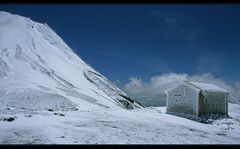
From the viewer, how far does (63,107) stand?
2819 cm

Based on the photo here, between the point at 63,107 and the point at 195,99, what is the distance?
16.2 meters

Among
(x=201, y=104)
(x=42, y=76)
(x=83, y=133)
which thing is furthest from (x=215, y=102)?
(x=83, y=133)

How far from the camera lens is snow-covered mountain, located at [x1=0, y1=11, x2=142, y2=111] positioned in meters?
29.2

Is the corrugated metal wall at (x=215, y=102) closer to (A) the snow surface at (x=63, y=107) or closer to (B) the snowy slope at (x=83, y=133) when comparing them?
(A) the snow surface at (x=63, y=107)

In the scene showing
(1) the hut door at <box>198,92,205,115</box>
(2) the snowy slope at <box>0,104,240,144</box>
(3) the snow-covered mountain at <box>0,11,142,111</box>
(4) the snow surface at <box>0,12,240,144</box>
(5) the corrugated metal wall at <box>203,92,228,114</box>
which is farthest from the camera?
(5) the corrugated metal wall at <box>203,92,228,114</box>

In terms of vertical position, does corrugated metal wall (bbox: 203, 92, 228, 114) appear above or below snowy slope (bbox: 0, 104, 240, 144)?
above

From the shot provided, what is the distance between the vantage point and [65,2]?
8.74 metres

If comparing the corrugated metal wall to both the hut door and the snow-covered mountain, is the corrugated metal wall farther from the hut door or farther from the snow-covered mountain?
the snow-covered mountain

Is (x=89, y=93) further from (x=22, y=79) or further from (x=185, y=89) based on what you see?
(x=185, y=89)

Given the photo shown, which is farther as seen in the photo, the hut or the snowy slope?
the hut

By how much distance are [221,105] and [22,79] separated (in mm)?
24086

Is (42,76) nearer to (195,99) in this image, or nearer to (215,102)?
(195,99)

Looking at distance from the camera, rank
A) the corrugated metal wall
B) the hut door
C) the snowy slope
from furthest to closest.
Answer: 1. the corrugated metal wall
2. the hut door
3. the snowy slope

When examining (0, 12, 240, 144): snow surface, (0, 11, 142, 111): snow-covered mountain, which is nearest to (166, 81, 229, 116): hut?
(0, 12, 240, 144): snow surface
